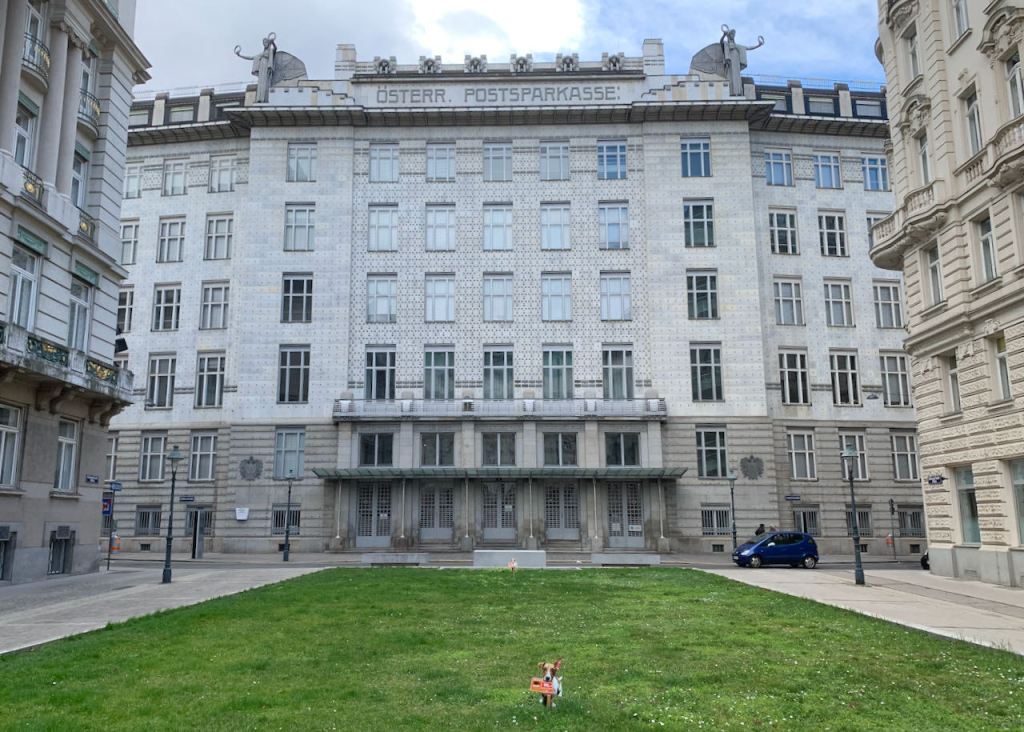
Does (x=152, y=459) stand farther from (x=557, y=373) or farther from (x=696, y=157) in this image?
(x=696, y=157)

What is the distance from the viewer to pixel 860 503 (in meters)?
47.2

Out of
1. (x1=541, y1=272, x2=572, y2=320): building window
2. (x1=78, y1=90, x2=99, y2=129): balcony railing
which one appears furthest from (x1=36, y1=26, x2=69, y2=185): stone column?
(x1=541, y1=272, x2=572, y2=320): building window

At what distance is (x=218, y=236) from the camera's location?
167ft

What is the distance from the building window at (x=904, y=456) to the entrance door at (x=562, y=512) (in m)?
19.4

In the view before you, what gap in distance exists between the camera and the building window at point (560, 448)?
151 feet

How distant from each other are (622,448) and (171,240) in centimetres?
3131

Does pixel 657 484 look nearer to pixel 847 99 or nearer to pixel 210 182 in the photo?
pixel 847 99

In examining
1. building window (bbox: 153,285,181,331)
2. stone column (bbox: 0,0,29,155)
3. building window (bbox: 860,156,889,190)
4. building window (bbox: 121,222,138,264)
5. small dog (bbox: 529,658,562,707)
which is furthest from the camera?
building window (bbox: 121,222,138,264)

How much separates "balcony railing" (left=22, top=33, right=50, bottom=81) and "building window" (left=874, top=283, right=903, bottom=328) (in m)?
44.9

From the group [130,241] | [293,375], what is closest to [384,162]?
[293,375]

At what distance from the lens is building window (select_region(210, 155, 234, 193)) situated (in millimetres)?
51250

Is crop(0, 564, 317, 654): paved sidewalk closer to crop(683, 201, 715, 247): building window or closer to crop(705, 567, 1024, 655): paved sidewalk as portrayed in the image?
crop(705, 567, 1024, 655): paved sidewalk

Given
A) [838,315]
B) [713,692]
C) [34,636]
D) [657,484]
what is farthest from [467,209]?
[713,692]

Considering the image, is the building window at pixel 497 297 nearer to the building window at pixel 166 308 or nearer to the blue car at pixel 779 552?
the building window at pixel 166 308
